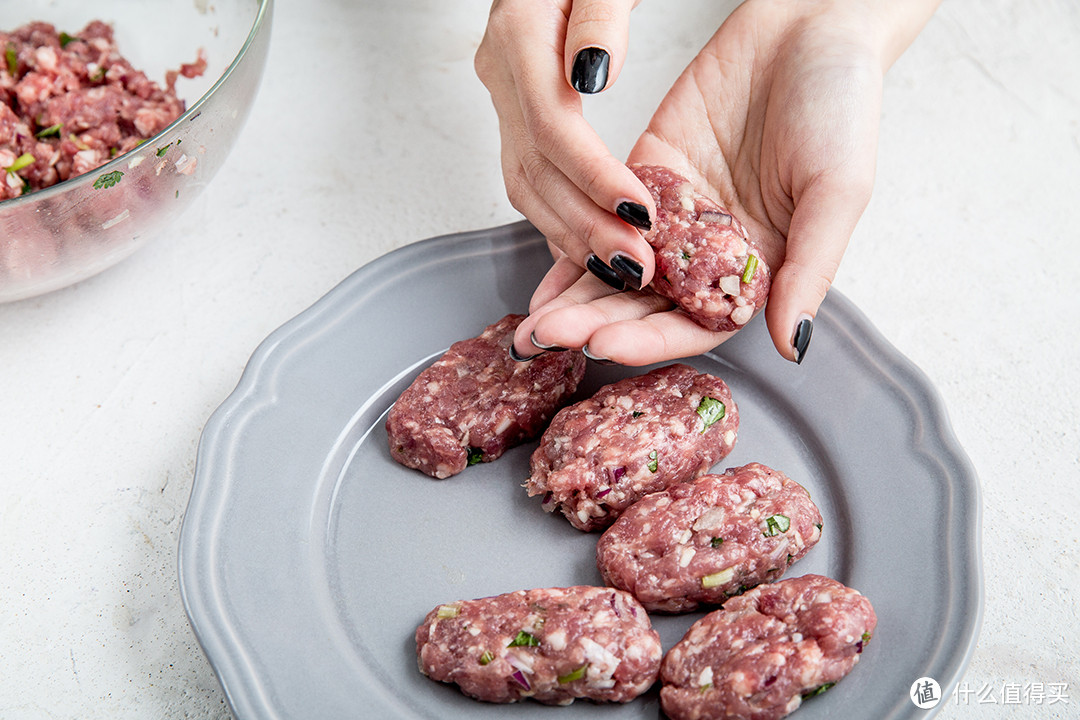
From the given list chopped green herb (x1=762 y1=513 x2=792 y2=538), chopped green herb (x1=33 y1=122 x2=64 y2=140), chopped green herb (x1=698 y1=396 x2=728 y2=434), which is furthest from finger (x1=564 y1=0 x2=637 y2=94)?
chopped green herb (x1=33 y1=122 x2=64 y2=140)

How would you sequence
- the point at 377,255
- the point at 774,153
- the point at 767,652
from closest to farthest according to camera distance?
the point at 767,652 → the point at 774,153 → the point at 377,255

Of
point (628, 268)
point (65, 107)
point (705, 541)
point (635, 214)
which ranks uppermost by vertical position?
point (635, 214)

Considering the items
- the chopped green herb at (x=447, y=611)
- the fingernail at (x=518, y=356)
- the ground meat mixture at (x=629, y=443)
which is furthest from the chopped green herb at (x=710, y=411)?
the chopped green herb at (x=447, y=611)

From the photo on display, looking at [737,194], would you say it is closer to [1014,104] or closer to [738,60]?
[738,60]

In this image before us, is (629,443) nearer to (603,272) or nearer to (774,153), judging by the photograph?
(603,272)

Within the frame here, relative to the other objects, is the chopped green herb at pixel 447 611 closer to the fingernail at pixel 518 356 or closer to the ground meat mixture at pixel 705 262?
the fingernail at pixel 518 356

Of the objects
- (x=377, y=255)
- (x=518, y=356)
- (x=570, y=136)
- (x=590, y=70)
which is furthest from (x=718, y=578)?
(x=377, y=255)
